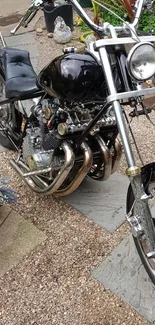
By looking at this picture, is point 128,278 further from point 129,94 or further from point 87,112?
point 129,94

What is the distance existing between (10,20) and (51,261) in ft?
15.8

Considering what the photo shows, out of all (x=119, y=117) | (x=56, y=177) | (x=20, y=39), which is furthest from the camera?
(x=20, y=39)

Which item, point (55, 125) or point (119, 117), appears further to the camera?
point (55, 125)

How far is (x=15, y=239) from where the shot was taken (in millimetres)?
2348

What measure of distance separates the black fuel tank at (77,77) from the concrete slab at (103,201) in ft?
2.86

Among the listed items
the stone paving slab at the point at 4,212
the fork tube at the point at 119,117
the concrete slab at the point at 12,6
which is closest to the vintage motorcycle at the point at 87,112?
the fork tube at the point at 119,117

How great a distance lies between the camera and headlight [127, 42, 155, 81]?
1507mm

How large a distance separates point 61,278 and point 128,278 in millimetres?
353

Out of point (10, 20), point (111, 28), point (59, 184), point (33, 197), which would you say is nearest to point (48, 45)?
point (10, 20)

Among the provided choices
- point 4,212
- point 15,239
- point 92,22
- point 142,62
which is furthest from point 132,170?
point 4,212

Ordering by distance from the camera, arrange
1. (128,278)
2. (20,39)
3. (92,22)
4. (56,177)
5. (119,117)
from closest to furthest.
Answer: (119,117)
(92,22)
(128,278)
(56,177)
(20,39)

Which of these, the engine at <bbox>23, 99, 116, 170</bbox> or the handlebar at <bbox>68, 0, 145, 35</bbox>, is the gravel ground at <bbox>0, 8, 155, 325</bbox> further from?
the handlebar at <bbox>68, 0, 145, 35</bbox>

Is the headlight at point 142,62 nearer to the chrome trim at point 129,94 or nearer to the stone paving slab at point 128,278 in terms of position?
the chrome trim at point 129,94

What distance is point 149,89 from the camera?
1.60m
